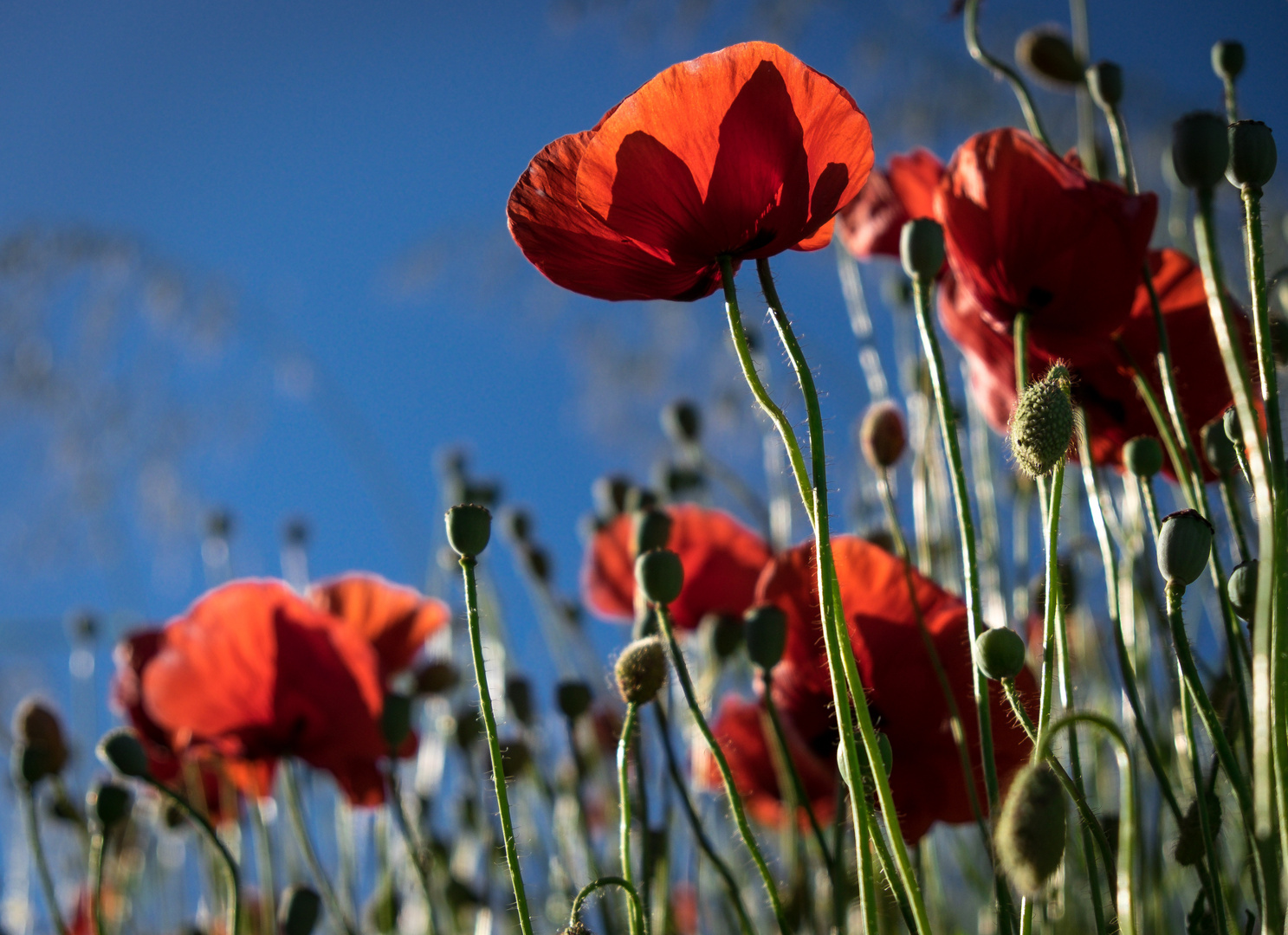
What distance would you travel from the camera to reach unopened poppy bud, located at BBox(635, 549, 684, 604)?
409 mm

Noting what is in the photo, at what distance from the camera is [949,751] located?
505 millimetres

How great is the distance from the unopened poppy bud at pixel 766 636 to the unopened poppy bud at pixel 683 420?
40 centimetres

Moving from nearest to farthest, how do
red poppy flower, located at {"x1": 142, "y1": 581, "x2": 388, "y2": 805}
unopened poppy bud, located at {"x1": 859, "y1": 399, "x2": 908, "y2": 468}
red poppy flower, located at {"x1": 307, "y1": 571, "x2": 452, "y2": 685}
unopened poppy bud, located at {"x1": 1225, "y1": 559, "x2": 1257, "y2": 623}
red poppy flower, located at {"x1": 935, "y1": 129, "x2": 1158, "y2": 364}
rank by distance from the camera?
unopened poppy bud, located at {"x1": 1225, "y1": 559, "x2": 1257, "y2": 623} < red poppy flower, located at {"x1": 935, "y1": 129, "x2": 1158, "y2": 364} < unopened poppy bud, located at {"x1": 859, "y1": 399, "x2": 908, "y2": 468} < red poppy flower, located at {"x1": 142, "y1": 581, "x2": 388, "y2": 805} < red poppy flower, located at {"x1": 307, "y1": 571, "x2": 452, "y2": 685}

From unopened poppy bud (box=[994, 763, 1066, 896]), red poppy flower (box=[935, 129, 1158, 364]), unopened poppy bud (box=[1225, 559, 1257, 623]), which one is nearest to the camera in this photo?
unopened poppy bud (box=[994, 763, 1066, 896])

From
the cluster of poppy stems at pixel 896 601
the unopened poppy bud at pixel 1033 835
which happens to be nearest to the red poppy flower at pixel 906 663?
Answer: the cluster of poppy stems at pixel 896 601

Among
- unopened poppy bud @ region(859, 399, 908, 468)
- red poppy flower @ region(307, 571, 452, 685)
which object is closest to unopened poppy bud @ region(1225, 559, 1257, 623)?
unopened poppy bud @ region(859, 399, 908, 468)

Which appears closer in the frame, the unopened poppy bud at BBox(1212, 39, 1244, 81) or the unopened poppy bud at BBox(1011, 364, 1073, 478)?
the unopened poppy bud at BBox(1011, 364, 1073, 478)

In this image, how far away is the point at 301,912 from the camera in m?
0.49

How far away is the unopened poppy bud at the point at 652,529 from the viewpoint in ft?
1.62

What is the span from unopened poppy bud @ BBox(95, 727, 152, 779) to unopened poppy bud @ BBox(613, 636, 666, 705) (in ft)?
0.74

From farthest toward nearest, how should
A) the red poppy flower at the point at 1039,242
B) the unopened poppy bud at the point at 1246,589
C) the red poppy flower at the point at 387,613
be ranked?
the red poppy flower at the point at 387,613 < the red poppy flower at the point at 1039,242 < the unopened poppy bud at the point at 1246,589

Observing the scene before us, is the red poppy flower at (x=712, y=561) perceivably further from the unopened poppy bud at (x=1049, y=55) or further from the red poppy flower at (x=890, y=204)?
the unopened poppy bud at (x=1049, y=55)

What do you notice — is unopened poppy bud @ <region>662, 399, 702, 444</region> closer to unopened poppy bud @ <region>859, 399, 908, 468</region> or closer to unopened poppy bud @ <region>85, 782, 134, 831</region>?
unopened poppy bud @ <region>859, 399, 908, 468</region>

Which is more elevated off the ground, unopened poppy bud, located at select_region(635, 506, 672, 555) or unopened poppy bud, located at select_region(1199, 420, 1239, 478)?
unopened poppy bud, located at select_region(635, 506, 672, 555)
